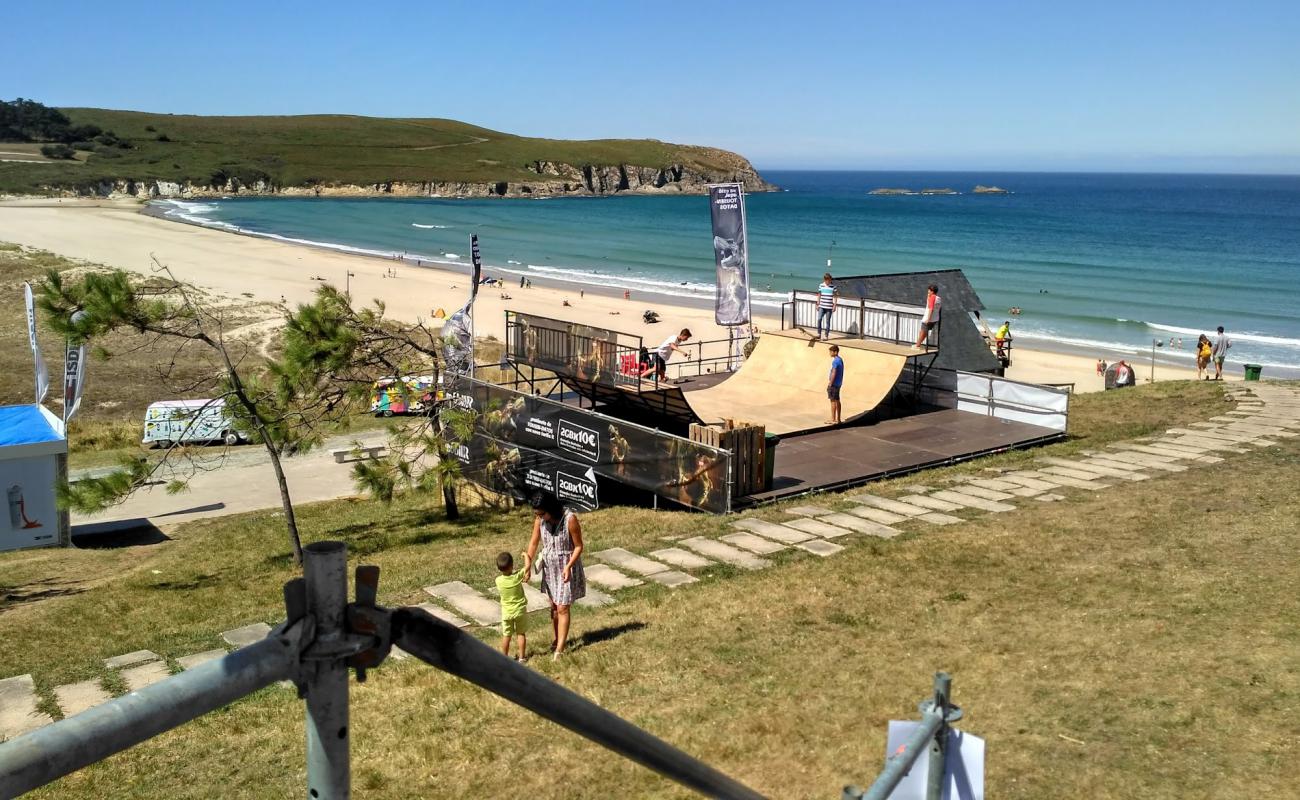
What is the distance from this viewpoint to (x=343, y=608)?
1800mm

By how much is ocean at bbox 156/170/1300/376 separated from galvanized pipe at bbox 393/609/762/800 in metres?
42.8

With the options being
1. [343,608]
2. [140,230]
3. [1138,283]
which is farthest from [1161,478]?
[140,230]

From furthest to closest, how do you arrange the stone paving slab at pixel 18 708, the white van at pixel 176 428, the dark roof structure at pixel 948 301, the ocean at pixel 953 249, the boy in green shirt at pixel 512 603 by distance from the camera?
the ocean at pixel 953 249 → the white van at pixel 176 428 → the dark roof structure at pixel 948 301 → the boy in green shirt at pixel 512 603 → the stone paving slab at pixel 18 708

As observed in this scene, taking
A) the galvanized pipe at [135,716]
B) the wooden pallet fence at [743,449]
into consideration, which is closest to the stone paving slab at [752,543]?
the wooden pallet fence at [743,449]

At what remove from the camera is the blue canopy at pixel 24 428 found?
56.1ft

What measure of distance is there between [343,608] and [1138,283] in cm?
7480

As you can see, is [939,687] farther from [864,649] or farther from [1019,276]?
[1019,276]

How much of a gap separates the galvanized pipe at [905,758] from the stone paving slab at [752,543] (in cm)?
1059

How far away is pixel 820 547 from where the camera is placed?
1348cm

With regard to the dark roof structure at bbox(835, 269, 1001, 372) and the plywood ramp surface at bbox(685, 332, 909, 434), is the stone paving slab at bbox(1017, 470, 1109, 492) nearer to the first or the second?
the plywood ramp surface at bbox(685, 332, 909, 434)

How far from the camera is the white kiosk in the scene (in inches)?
670

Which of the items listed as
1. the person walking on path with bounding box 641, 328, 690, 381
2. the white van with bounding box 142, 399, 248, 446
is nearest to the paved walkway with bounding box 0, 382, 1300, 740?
the person walking on path with bounding box 641, 328, 690, 381

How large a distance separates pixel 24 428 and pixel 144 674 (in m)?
9.45

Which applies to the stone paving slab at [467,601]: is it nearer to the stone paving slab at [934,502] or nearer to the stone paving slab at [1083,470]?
the stone paving slab at [934,502]
